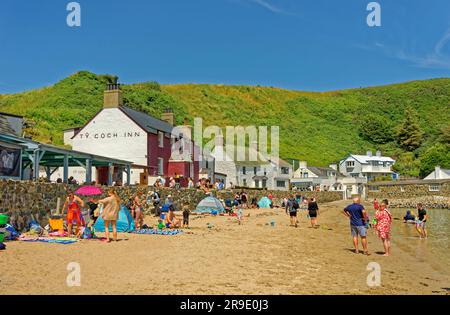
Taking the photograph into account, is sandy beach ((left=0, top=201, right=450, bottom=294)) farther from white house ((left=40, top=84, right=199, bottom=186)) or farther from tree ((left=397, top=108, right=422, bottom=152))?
tree ((left=397, top=108, right=422, bottom=152))

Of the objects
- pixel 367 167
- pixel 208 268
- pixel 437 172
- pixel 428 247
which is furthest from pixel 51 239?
pixel 367 167

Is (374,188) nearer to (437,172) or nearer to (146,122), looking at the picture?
(437,172)

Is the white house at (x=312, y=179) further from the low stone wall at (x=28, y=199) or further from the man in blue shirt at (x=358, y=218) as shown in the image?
the man in blue shirt at (x=358, y=218)

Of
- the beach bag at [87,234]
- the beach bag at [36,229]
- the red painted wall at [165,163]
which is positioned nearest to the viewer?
the beach bag at [87,234]

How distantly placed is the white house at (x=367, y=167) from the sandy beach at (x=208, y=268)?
7342 cm

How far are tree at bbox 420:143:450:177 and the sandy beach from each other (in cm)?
7012

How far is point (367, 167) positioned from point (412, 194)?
16499 mm

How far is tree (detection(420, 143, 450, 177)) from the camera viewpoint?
7894 centimetres

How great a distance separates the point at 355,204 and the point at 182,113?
8265 cm

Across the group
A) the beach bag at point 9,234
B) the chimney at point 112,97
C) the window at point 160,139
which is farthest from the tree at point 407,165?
the beach bag at point 9,234

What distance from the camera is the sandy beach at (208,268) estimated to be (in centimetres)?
855

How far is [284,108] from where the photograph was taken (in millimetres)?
137375

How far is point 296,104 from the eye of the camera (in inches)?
5595
